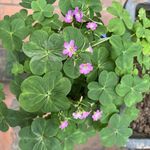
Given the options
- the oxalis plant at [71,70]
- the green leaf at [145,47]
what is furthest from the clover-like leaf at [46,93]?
the green leaf at [145,47]

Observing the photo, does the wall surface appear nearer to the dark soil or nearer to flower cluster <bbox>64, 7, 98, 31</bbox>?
the dark soil

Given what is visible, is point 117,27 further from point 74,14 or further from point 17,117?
point 17,117

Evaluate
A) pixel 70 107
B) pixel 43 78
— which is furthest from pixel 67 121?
pixel 43 78

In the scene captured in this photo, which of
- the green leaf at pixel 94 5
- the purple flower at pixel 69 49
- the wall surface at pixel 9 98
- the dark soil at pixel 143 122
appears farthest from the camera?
the wall surface at pixel 9 98

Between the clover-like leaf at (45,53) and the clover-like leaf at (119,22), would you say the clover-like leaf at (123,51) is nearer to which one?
the clover-like leaf at (119,22)

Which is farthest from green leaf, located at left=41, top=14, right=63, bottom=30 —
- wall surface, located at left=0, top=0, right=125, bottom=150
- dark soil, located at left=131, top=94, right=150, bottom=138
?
wall surface, located at left=0, top=0, right=125, bottom=150
